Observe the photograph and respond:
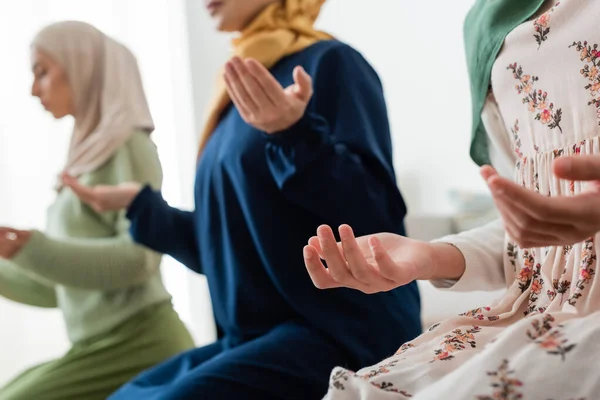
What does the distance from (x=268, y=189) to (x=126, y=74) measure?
0.53m

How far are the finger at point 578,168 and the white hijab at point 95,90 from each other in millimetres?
946

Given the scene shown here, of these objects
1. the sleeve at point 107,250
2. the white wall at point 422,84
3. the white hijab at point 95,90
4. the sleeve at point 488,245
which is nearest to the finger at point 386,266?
the sleeve at point 488,245

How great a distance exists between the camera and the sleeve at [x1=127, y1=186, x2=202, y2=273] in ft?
3.47

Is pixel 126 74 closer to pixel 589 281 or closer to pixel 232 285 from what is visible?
pixel 232 285

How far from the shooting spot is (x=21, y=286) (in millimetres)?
1288

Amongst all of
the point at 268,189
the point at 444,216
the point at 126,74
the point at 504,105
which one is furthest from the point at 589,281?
the point at 444,216

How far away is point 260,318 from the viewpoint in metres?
0.91

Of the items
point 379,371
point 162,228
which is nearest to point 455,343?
point 379,371

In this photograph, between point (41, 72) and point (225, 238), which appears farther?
Result: point (41, 72)

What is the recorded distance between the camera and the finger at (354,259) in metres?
0.51

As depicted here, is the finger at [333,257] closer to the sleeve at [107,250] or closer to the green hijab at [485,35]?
the green hijab at [485,35]

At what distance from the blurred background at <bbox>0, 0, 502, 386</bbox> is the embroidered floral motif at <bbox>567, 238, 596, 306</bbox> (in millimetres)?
836

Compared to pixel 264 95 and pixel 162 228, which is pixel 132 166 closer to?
pixel 162 228

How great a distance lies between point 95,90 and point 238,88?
605 mm
